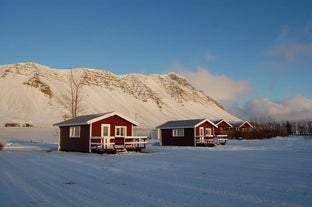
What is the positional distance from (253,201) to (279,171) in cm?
580

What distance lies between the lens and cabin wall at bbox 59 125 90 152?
2572cm

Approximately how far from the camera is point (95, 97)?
120 m

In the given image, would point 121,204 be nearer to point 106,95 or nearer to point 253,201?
point 253,201

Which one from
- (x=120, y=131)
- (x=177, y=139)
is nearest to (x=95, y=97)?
(x=177, y=139)

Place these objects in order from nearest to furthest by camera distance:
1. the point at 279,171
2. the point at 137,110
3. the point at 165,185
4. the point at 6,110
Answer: the point at 165,185
the point at 279,171
the point at 6,110
the point at 137,110

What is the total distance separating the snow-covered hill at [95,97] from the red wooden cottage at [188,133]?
4844cm

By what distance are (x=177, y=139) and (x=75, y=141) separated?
14.3 meters

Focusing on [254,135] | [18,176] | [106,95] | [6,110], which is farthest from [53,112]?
[18,176]

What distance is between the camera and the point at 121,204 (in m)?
6.67

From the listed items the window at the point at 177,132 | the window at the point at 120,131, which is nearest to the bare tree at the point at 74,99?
the window at the point at 177,132

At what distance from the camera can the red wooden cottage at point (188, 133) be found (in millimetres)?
35250

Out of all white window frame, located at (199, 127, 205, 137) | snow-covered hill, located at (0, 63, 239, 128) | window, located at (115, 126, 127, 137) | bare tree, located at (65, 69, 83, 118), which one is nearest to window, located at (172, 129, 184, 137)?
white window frame, located at (199, 127, 205, 137)

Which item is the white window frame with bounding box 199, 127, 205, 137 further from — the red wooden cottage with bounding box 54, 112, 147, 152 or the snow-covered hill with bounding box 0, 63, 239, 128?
the snow-covered hill with bounding box 0, 63, 239, 128

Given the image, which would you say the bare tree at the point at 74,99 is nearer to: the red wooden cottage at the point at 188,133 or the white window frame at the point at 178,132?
the red wooden cottage at the point at 188,133
